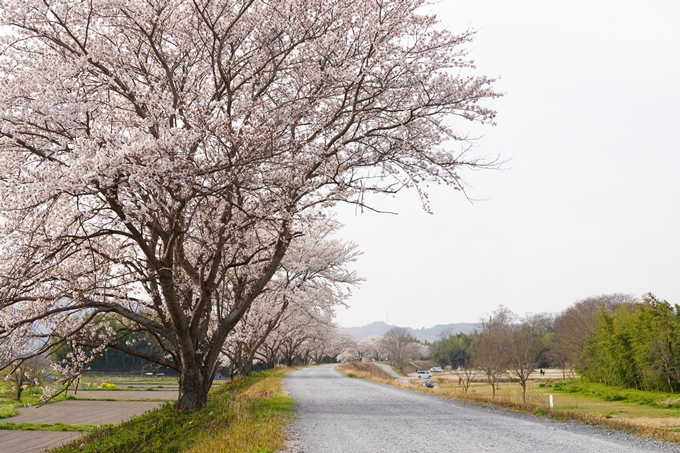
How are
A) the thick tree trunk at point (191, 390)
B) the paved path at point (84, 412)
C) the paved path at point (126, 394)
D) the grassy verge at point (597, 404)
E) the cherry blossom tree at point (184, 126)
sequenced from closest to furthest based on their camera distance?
the cherry blossom tree at point (184, 126) < the grassy verge at point (597, 404) < the thick tree trunk at point (191, 390) < the paved path at point (84, 412) < the paved path at point (126, 394)

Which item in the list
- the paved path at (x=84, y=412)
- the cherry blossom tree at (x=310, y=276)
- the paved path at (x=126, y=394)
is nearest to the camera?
the cherry blossom tree at (x=310, y=276)

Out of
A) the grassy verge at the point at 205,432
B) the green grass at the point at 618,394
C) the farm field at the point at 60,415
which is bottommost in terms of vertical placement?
the farm field at the point at 60,415

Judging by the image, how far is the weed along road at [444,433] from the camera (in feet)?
23.2

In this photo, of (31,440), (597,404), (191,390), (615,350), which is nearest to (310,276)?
(191,390)

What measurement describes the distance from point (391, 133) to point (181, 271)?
607 centimetres

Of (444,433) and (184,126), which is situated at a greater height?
(184,126)

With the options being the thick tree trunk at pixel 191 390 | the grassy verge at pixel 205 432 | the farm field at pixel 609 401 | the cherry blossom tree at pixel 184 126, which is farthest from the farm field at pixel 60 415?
the farm field at pixel 609 401

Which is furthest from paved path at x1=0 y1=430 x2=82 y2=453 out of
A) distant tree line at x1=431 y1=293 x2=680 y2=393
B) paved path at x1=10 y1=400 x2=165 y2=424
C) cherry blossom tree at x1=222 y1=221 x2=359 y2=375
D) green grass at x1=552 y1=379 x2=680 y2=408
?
green grass at x1=552 y1=379 x2=680 y2=408

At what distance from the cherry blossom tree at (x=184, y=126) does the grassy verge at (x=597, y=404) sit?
18.2 ft

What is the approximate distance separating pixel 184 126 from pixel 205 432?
Answer: 554cm

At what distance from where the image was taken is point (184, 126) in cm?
809

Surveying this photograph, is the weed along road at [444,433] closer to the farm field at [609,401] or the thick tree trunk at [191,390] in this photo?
the thick tree trunk at [191,390]

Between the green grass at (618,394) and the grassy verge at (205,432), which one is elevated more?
the grassy verge at (205,432)

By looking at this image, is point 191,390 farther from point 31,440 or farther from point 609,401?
point 609,401
